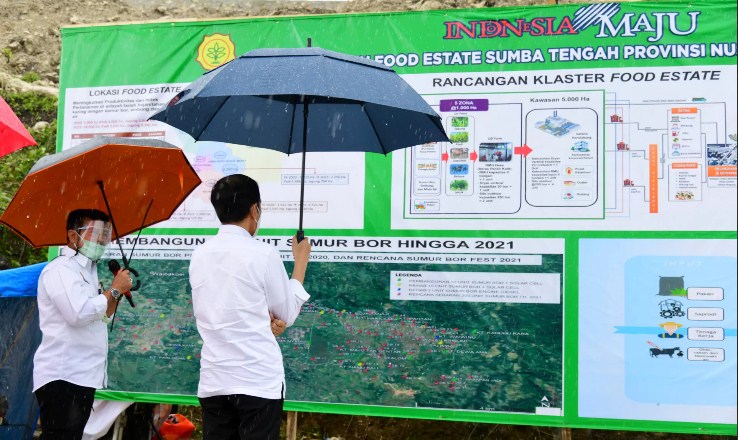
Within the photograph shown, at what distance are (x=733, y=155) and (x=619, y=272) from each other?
0.95 meters

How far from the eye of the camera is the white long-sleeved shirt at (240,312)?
9.98ft

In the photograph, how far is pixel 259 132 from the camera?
170 inches

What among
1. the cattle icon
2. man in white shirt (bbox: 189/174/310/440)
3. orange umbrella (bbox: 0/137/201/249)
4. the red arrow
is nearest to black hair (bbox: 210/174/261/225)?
man in white shirt (bbox: 189/174/310/440)

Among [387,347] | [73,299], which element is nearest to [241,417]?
[73,299]

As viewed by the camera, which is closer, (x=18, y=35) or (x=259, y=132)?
(x=259, y=132)

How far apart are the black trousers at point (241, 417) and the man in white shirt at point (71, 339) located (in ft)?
3.18

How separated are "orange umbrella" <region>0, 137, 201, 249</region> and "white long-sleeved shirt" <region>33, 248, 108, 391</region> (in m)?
0.33

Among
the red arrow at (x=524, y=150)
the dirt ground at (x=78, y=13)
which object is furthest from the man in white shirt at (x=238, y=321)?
the dirt ground at (x=78, y=13)

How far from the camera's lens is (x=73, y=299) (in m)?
3.75

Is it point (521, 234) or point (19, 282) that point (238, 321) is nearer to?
point (19, 282)

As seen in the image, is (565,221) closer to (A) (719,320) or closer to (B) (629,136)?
(B) (629,136)

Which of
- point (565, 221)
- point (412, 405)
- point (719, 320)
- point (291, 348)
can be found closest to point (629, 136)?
point (565, 221)

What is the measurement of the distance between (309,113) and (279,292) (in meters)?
1.48

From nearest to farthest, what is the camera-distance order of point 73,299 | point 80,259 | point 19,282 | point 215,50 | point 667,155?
1. point 73,299
2. point 80,259
3. point 19,282
4. point 667,155
5. point 215,50
